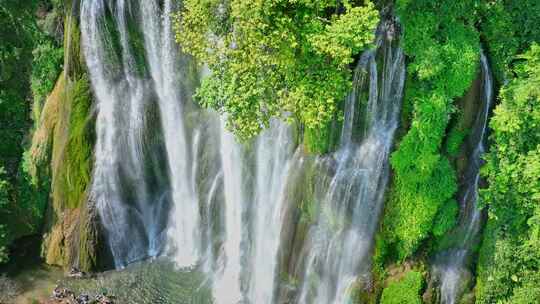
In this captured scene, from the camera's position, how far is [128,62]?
1558 centimetres

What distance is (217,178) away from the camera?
16.3 metres

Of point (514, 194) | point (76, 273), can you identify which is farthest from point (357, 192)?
point (76, 273)

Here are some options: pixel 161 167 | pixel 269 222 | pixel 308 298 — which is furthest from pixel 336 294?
pixel 161 167

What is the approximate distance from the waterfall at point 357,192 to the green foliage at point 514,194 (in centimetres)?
247

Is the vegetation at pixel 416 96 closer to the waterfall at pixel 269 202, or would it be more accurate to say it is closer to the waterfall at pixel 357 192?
the waterfall at pixel 357 192

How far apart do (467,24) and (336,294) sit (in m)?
8.09

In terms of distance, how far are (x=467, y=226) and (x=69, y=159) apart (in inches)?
500

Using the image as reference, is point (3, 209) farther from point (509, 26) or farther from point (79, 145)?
point (509, 26)

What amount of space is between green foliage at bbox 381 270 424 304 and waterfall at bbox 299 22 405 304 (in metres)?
0.84

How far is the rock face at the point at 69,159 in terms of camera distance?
604 inches

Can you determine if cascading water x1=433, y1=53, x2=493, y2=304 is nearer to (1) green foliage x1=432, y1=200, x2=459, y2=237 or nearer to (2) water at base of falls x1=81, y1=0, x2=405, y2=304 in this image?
(1) green foliage x1=432, y1=200, x2=459, y2=237

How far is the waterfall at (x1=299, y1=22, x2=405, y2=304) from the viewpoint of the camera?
11.2 m

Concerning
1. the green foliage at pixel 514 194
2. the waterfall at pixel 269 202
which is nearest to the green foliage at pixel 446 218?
the green foliage at pixel 514 194

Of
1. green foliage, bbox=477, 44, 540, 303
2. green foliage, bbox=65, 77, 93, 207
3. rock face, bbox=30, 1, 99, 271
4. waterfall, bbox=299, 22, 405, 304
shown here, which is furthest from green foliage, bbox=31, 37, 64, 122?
green foliage, bbox=477, 44, 540, 303
